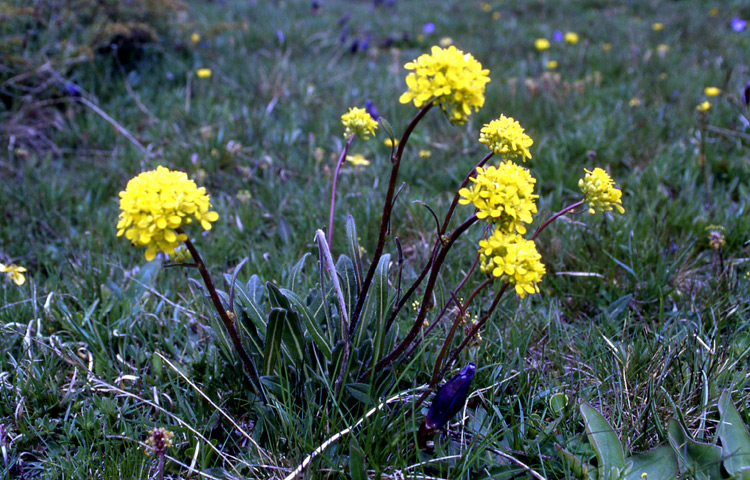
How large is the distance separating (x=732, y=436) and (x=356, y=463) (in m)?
0.95

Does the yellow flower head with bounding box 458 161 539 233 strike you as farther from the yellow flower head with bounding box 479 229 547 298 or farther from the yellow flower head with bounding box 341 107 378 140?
the yellow flower head with bounding box 341 107 378 140

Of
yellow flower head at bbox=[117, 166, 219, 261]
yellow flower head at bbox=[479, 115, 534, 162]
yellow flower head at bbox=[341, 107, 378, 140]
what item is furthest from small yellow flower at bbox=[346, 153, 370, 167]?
yellow flower head at bbox=[117, 166, 219, 261]

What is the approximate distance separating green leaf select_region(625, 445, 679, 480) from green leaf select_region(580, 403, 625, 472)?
1.6 inches

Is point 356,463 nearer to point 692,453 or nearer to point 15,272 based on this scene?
point 692,453

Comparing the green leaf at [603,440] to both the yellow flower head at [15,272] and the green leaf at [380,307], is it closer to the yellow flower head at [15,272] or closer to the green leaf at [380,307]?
the green leaf at [380,307]

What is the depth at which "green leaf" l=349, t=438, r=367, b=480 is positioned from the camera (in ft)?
3.86

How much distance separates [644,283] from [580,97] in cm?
226

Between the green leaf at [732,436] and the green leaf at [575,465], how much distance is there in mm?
318

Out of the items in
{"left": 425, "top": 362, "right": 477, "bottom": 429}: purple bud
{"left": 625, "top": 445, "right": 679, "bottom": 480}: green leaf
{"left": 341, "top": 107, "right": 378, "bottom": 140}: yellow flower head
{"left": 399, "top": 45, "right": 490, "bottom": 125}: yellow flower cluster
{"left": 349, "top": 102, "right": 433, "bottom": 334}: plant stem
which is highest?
{"left": 399, "top": 45, "right": 490, "bottom": 125}: yellow flower cluster

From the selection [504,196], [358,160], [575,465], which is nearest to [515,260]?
[504,196]

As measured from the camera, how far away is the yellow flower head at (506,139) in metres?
1.25

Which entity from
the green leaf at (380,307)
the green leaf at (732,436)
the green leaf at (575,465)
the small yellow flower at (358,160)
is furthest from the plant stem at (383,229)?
the small yellow flower at (358,160)

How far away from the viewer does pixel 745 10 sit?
20.2ft

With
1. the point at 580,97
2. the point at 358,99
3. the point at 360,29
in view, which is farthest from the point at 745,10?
the point at 358,99
